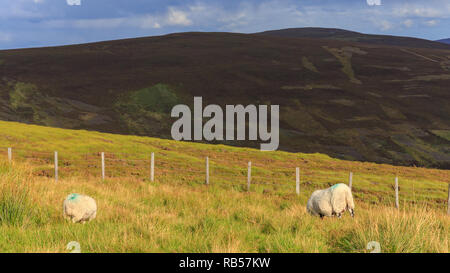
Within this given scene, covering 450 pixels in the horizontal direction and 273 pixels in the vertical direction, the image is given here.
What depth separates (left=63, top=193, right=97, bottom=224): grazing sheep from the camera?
8617 mm

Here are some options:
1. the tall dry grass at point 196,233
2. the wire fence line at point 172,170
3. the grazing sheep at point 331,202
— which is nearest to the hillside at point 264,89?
the wire fence line at point 172,170

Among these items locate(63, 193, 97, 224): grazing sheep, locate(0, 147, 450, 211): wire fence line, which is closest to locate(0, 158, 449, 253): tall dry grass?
locate(63, 193, 97, 224): grazing sheep

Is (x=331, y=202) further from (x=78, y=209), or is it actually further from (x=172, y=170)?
(x=172, y=170)

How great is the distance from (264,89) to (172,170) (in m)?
56.2

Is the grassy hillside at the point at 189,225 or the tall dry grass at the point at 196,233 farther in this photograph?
the grassy hillside at the point at 189,225

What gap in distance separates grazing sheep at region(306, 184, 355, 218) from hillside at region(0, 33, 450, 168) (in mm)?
40055

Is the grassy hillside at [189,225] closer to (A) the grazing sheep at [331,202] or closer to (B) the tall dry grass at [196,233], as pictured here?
(B) the tall dry grass at [196,233]

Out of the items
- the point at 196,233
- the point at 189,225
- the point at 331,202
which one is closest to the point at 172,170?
the point at 331,202

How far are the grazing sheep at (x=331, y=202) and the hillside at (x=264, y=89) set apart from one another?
40055mm

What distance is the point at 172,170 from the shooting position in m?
30.3

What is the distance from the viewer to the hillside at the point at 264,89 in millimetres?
59375

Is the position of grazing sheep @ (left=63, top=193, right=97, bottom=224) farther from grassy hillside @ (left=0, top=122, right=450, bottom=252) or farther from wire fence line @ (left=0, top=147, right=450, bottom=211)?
wire fence line @ (left=0, top=147, right=450, bottom=211)

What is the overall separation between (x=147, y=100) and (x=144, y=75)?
17.1 meters
